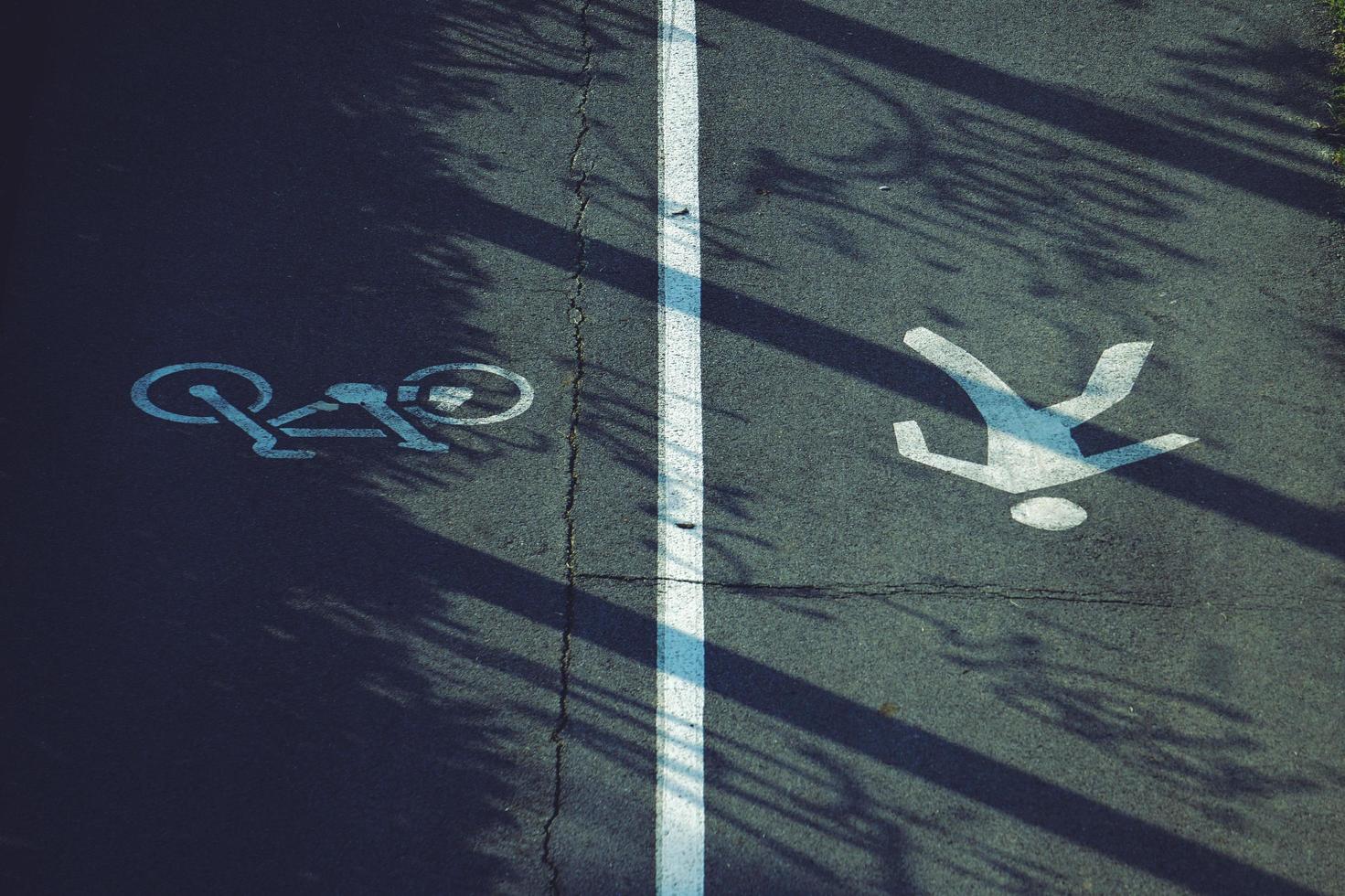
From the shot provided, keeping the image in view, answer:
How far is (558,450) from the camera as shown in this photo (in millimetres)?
5758

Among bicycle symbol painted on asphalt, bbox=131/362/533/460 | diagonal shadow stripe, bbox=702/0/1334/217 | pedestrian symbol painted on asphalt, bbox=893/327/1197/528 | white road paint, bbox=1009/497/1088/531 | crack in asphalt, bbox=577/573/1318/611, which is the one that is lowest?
crack in asphalt, bbox=577/573/1318/611

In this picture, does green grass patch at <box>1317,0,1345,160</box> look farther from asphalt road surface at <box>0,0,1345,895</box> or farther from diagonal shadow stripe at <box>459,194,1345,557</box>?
diagonal shadow stripe at <box>459,194,1345,557</box>

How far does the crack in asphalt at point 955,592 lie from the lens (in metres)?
5.30

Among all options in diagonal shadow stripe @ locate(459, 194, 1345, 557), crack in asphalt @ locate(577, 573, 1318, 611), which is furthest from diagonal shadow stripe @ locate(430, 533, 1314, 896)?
diagonal shadow stripe @ locate(459, 194, 1345, 557)

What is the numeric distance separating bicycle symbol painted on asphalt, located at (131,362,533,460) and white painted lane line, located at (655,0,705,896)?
2.67 ft

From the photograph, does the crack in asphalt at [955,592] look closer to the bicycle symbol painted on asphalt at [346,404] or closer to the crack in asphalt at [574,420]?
the crack in asphalt at [574,420]

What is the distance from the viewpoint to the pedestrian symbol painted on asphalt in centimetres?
561

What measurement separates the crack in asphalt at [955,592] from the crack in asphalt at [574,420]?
371 mm

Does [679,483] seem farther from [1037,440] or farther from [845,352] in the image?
[1037,440]

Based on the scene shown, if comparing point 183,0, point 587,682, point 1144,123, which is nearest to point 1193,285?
point 1144,123

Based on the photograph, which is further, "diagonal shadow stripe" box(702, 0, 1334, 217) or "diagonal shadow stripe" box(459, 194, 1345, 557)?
"diagonal shadow stripe" box(702, 0, 1334, 217)

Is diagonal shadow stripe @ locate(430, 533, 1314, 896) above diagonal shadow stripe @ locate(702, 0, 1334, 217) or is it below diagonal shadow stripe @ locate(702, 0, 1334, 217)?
below

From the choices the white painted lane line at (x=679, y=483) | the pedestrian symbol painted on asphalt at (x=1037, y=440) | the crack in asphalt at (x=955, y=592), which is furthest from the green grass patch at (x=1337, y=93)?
the white painted lane line at (x=679, y=483)

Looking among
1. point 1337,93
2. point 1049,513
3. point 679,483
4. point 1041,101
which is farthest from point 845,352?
point 1337,93
